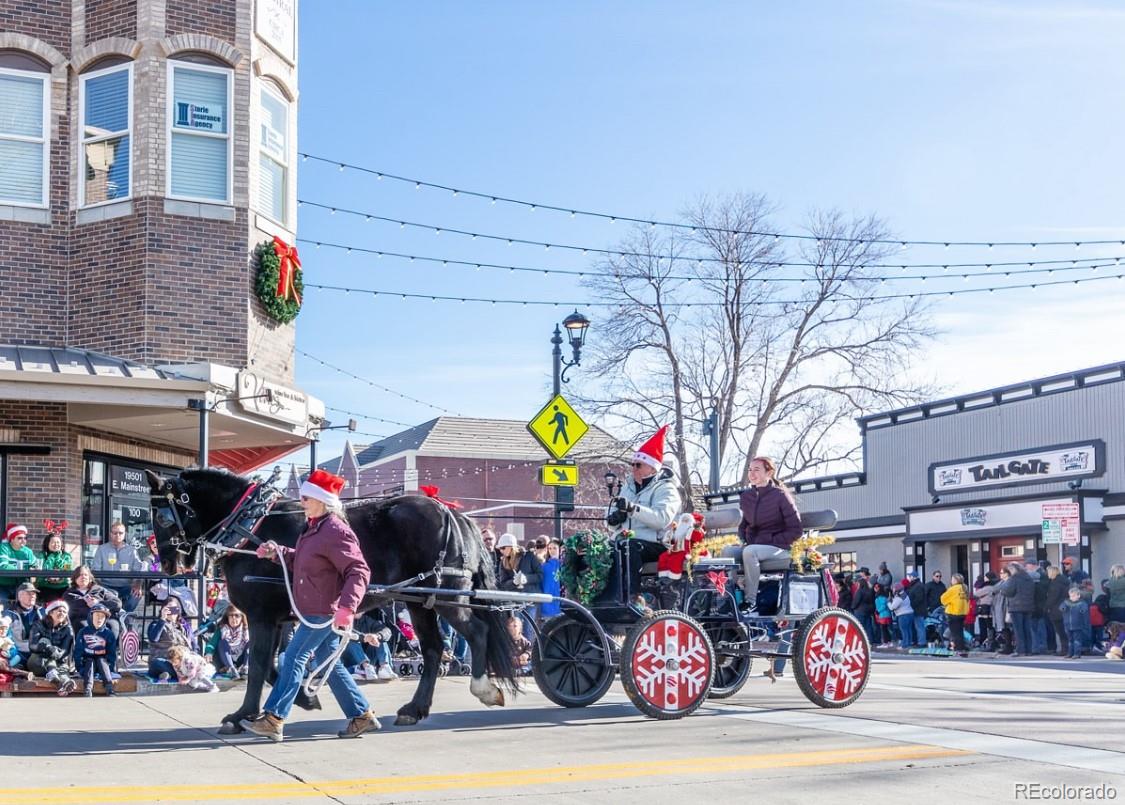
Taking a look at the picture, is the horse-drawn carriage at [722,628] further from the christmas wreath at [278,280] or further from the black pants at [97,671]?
the christmas wreath at [278,280]

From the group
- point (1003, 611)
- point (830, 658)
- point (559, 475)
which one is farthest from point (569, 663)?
point (1003, 611)

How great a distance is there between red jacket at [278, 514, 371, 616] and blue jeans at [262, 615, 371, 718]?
0.40 feet

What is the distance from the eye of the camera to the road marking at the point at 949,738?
8453 mm

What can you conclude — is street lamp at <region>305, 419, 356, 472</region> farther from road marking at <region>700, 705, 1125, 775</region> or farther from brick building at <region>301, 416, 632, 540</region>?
brick building at <region>301, 416, 632, 540</region>

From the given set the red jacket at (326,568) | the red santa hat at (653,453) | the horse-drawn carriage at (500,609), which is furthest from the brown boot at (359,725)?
the red santa hat at (653,453)

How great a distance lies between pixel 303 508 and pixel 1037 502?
2305 centimetres

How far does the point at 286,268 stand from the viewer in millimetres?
19516

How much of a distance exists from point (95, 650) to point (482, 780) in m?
8.34

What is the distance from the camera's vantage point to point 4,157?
18.4m

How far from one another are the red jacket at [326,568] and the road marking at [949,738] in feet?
11.1

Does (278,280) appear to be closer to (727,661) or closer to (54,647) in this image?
(54,647)

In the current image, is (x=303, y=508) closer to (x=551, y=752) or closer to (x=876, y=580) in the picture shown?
(x=551, y=752)

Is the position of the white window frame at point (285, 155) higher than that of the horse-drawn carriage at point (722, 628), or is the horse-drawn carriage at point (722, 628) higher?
the white window frame at point (285, 155)

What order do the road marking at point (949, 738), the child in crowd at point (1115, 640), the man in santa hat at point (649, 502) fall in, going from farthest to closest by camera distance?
1. the child in crowd at point (1115, 640)
2. the man in santa hat at point (649, 502)
3. the road marking at point (949, 738)
